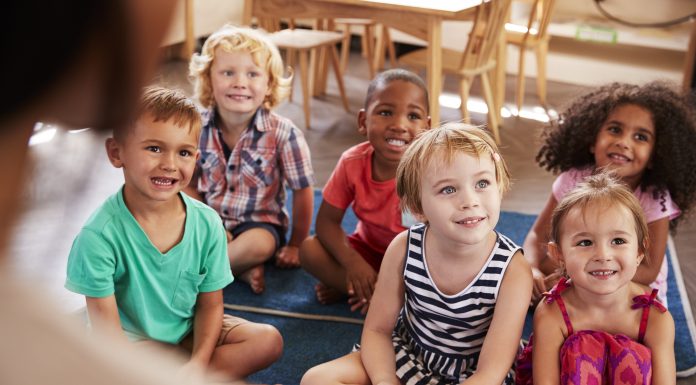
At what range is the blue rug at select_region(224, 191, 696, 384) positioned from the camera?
1916mm

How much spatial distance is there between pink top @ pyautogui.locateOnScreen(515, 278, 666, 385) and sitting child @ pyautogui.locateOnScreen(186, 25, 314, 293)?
40.7 inches

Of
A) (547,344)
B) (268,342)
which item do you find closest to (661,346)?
(547,344)

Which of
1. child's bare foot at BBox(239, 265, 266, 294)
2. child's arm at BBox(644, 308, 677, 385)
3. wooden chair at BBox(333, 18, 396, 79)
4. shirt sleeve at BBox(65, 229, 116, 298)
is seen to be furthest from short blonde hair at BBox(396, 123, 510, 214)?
wooden chair at BBox(333, 18, 396, 79)

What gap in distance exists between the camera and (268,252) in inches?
93.1

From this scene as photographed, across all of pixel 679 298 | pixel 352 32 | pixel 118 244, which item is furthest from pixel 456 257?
pixel 352 32

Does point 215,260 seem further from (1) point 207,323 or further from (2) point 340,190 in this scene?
(2) point 340,190

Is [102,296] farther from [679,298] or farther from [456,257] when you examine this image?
[679,298]

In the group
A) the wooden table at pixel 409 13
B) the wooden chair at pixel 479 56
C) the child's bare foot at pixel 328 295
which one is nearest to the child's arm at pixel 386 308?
the child's bare foot at pixel 328 295

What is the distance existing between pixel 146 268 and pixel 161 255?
0.13ft

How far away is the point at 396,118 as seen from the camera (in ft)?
6.90

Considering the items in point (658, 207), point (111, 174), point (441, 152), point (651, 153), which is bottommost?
point (111, 174)

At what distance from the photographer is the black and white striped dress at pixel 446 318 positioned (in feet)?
5.14

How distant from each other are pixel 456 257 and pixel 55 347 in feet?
4.26

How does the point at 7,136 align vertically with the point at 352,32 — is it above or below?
above
